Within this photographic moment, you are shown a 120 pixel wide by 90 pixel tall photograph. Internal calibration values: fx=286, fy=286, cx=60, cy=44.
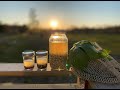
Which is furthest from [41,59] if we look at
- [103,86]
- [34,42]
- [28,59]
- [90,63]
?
[34,42]

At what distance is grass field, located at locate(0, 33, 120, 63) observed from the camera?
183 inches

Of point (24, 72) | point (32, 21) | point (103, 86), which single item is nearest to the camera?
point (103, 86)

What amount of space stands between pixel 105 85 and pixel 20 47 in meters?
3.50

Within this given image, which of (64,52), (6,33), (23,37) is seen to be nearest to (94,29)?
(23,37)

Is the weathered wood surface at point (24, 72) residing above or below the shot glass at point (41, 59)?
below

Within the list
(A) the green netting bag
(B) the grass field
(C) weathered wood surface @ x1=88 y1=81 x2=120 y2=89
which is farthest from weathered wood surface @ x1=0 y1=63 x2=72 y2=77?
(B) the grass field

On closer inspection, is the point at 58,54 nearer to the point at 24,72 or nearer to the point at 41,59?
the point at 41,59

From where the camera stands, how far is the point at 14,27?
5430mm

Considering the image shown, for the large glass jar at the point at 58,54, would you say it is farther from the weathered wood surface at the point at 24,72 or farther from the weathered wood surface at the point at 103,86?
the weathered wood surface at the point at 103,86

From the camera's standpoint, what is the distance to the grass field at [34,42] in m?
4.65

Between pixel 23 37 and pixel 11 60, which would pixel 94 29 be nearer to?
pixel 23 37

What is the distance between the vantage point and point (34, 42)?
518 cm

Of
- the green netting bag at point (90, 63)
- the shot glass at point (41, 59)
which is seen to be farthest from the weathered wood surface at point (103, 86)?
the shot glass at point (41, 59)

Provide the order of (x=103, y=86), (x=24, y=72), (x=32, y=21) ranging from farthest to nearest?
(x=32, y=21) < (x=24, y=72) < (x=103, y=86)
